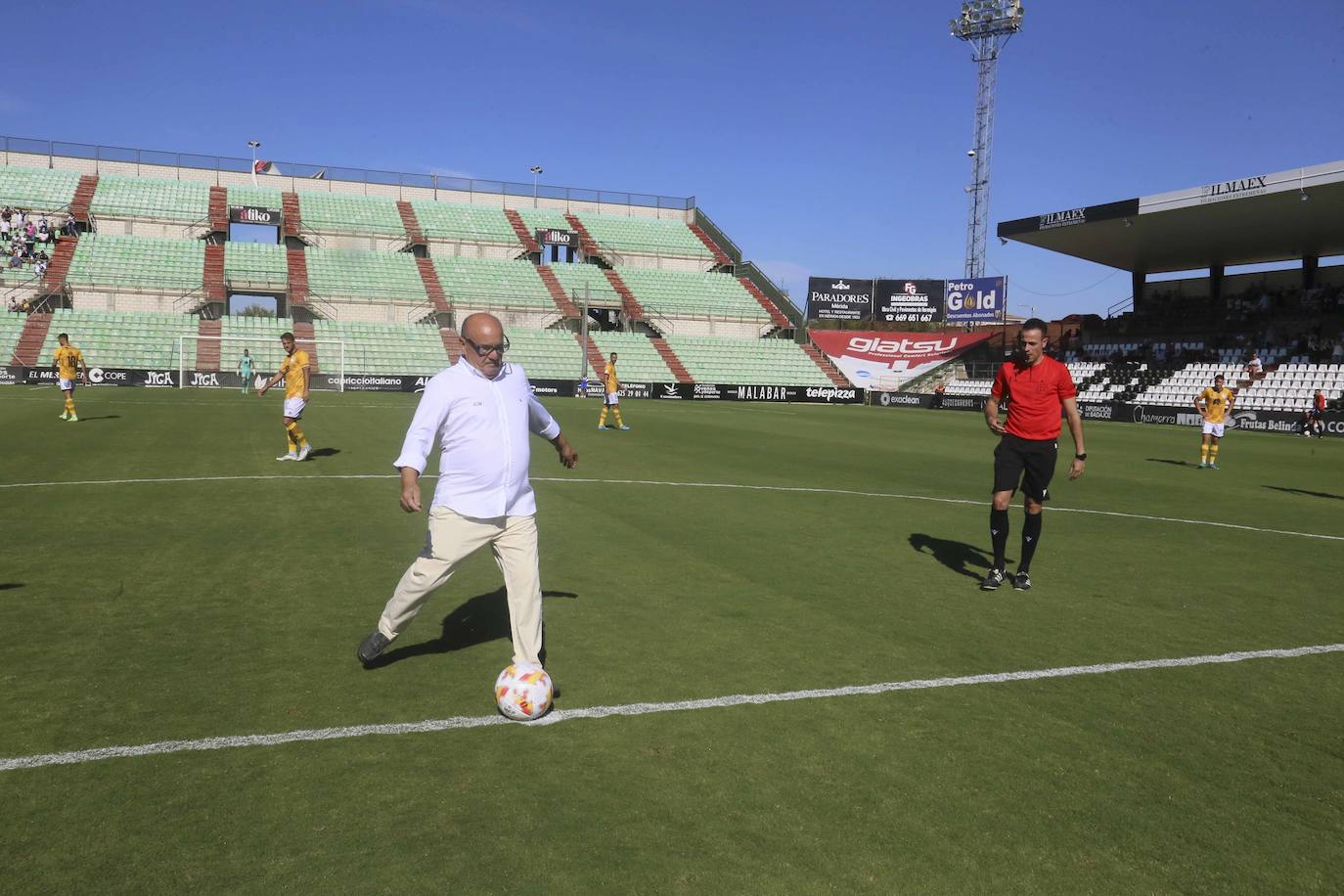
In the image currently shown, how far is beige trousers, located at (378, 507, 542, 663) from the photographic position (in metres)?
5.47

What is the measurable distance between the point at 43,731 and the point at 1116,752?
5.35 metres

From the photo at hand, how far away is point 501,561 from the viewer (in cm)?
568

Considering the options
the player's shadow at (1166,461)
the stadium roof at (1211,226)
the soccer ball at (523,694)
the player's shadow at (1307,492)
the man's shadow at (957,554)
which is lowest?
the player's shadow at (1307,492)

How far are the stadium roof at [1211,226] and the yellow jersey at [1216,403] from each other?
20514 mm

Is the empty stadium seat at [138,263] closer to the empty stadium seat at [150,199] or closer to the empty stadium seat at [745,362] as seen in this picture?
the empty stadium seat at [150,199]

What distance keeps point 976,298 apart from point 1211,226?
702 inches

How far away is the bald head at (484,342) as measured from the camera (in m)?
5.35

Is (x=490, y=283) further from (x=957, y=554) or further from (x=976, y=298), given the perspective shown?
(x=957, y=554)

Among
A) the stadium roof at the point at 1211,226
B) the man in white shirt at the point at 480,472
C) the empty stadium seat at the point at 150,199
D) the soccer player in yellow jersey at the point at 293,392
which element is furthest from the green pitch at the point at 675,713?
the empty stadium seat at the point at 150,199

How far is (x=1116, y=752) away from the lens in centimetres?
486

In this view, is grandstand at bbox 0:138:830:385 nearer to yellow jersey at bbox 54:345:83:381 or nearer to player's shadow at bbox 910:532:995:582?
yellow jersey at bbox 54:345:83:381

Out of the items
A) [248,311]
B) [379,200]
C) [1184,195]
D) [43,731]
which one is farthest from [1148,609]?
[379,200]

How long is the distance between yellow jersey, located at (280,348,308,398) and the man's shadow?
10687 millimetres

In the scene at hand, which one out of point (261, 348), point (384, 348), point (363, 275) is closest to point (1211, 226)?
point (384, 348)
